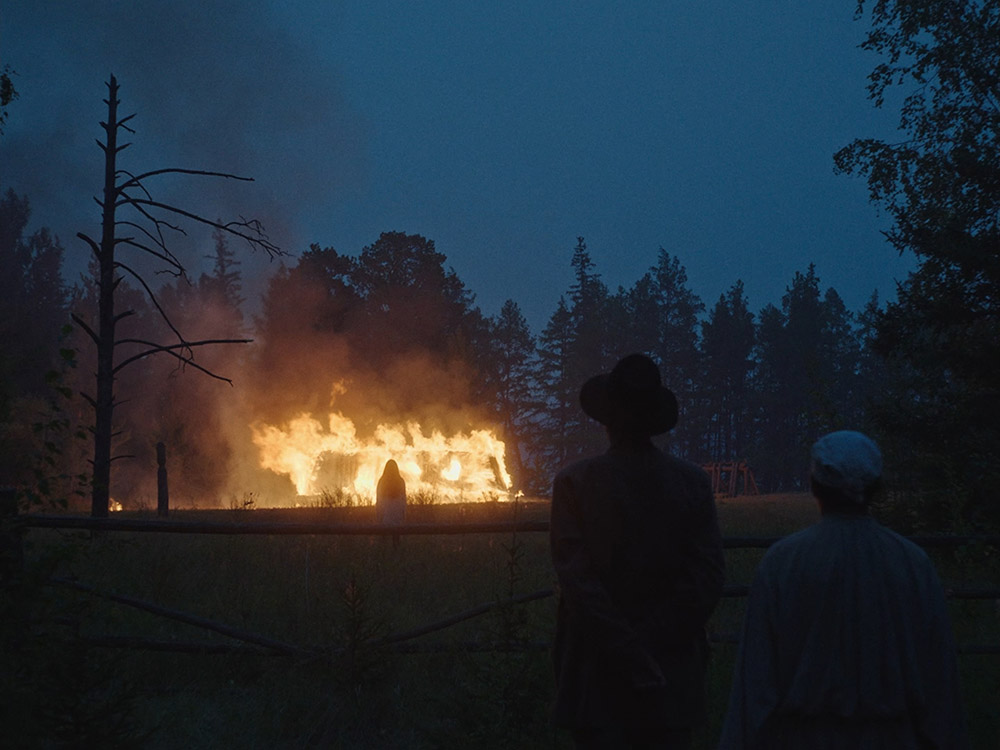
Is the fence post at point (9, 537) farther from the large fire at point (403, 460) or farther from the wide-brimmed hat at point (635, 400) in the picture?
the large fire at point (403, 460)

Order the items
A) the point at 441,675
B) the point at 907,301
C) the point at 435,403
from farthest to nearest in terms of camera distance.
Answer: the point at 435,403 < the point at 907,301 < the point at 441,675

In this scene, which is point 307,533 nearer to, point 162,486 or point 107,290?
point 107,290

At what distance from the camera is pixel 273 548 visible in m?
10.1

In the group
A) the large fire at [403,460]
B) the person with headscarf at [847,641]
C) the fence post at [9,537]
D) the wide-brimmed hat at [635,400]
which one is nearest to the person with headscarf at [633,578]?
the wide-brimmed hat at [635,400]

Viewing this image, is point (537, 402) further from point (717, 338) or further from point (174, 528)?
point (174, 528)

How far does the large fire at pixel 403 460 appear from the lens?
116ft

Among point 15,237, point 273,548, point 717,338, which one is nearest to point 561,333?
point 717,338

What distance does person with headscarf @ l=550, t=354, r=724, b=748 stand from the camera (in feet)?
9.94

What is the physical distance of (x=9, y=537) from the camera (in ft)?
16.1

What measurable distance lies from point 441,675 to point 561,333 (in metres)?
62.7

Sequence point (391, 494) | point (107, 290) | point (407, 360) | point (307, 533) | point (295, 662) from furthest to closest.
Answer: point (407, 360), point (391, 494), point (107, 290), point (307, 533), point (295, 662)

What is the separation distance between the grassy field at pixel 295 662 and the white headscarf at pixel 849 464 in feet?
8.79

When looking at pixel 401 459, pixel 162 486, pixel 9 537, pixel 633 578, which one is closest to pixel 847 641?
pixel 633 578

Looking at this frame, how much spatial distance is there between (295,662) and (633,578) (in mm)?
3773
